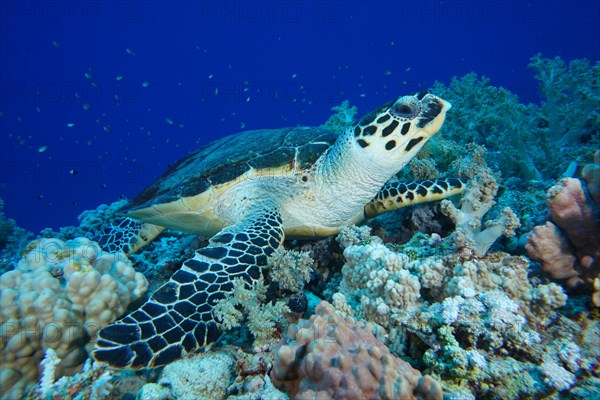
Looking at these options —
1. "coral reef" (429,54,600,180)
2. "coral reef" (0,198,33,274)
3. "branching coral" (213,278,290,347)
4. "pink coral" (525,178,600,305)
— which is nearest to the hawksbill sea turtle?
"branching coral" (213,278,290,347)

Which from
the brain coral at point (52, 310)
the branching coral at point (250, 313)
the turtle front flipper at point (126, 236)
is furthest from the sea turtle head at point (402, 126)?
the turtle front flipper at point (126, 236)

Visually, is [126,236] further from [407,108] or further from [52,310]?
[407,108]

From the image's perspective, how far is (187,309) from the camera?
1.99 meters

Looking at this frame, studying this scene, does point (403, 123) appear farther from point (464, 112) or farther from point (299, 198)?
point (464, 112)

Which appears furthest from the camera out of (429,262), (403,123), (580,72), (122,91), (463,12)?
(463,12)

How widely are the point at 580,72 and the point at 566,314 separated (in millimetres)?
4829

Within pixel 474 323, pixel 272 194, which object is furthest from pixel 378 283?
pixel 272 194

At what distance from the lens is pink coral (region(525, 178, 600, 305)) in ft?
5.44

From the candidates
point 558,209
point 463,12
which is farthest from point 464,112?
point 463,12

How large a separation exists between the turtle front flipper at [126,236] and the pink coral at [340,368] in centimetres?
393

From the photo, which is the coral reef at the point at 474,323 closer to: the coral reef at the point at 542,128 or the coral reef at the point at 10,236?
the coral reef at the point at 542,128

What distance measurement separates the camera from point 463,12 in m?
95.8

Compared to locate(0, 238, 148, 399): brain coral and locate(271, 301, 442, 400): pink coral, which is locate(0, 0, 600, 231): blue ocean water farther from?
locate(271, 301, 442, 400): pink coral

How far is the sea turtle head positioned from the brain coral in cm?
239
